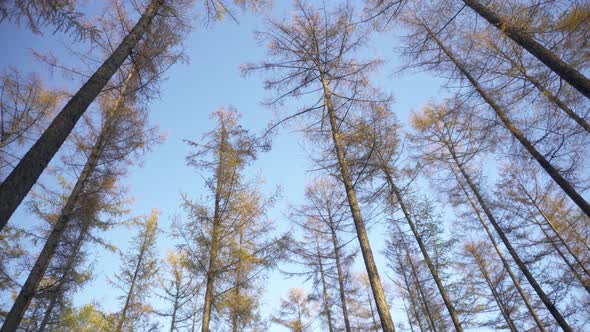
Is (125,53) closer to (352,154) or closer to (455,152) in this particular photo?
(352,154)

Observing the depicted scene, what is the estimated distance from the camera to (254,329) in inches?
458

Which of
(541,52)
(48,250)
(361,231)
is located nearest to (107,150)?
(48,250)

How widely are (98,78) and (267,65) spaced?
370cm

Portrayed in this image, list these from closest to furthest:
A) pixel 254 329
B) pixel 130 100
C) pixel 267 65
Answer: pixel 267 65 < pixel 130 100 < pixel 254 329

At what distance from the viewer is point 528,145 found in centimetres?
721

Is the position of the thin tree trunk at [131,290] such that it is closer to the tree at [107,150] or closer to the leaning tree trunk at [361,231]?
the tree at [107,150]

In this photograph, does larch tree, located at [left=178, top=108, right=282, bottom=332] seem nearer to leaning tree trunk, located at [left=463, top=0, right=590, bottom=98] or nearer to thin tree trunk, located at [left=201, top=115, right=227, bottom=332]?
thin tree trunk, located at [left=201, top=115, right=227, bottom=332]

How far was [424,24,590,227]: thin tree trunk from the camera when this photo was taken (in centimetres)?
609

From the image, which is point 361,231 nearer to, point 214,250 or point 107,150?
point 214,250

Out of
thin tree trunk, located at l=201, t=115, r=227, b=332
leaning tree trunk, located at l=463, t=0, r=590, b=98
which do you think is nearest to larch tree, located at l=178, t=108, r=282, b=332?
thin tree trunk, located at l=201, t=115, r=227, b=332

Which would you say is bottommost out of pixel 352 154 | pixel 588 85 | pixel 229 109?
pixel 588 85

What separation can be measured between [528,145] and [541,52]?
3.93 m

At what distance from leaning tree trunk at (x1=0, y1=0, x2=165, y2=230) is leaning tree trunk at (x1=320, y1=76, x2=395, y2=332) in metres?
4.15

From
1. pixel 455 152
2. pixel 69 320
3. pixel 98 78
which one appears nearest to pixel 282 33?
pixel 98 78
